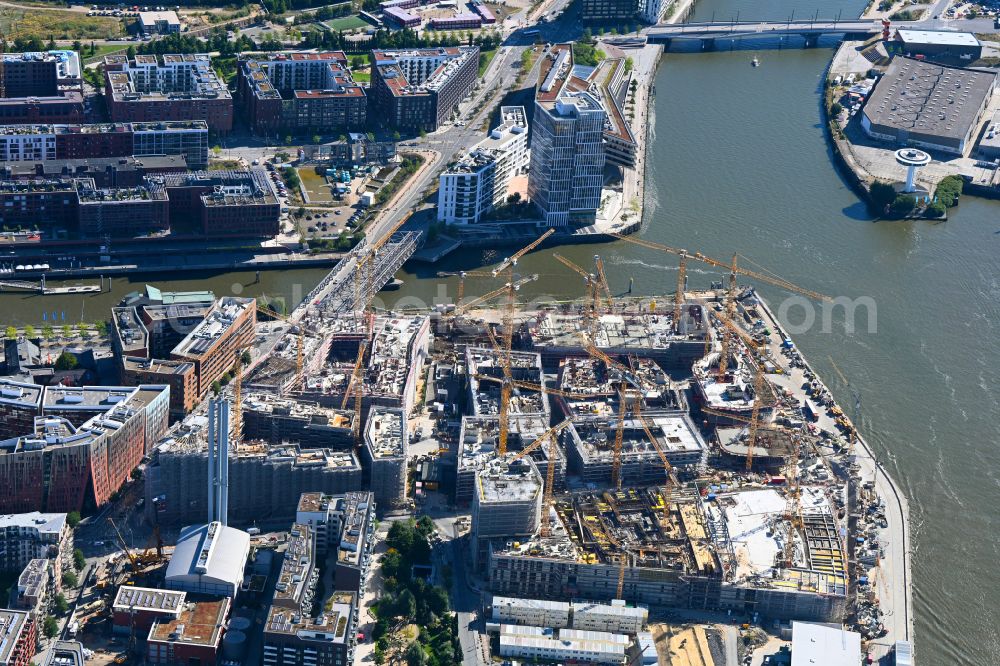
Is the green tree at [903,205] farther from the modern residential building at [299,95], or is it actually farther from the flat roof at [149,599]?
the flat roof at [149,599]

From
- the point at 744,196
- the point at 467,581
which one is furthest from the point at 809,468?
the point at 744,196

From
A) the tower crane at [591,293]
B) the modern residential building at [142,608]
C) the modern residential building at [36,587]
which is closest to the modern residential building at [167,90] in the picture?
the tower crane at [591,293]

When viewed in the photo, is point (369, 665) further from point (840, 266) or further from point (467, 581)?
point (840, 266)

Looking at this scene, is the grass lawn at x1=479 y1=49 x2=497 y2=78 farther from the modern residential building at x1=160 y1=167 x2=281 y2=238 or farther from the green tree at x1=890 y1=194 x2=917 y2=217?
the green tree at x1=890 y1=194 x2=917 y2=217

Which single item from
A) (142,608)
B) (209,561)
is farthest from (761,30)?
(142,608)

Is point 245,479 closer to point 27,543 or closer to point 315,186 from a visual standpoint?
point 27,543

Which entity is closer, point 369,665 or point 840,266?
point 369,665
